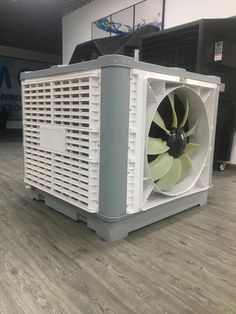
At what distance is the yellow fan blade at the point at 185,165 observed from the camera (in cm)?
179

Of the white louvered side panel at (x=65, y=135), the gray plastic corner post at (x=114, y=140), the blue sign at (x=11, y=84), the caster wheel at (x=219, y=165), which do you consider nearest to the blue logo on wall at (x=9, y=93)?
the blue sign at (x=11, y=84)

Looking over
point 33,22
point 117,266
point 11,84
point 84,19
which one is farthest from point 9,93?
point 117,266

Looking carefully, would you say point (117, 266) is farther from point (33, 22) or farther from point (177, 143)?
point (33, 22)

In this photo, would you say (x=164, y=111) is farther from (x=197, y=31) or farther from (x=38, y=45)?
(x=38, y=45)

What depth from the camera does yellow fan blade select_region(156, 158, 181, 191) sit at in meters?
1.70

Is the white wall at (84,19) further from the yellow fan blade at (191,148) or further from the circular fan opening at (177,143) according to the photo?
the yellow fan blade at (191,148)

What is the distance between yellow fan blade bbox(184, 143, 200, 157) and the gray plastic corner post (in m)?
0.67

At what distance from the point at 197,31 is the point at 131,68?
1815 mm

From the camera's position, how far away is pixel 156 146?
5.12 feet

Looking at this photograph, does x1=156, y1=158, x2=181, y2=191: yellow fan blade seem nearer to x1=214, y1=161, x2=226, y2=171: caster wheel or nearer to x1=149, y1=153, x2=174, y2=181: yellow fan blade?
x1=149, y1=153, x2=174, y2=181: yellow fan blade

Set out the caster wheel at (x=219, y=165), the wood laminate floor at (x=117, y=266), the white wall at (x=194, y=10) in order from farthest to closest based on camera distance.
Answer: the caster wheel at (x=219, y=165)
the white wall at (x=194, y=10)
the wood laminate floor at (x=117, y=266)

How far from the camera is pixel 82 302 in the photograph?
938 mm

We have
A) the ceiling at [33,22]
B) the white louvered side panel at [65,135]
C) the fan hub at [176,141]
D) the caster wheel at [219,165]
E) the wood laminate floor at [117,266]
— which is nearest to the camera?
the wood laminate floor at [117,266]

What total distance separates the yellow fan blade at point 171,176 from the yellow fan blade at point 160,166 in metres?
0.07
